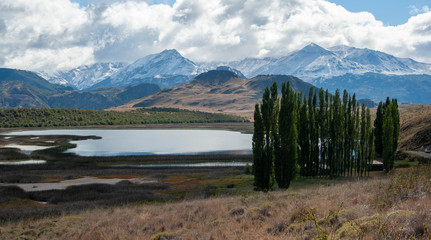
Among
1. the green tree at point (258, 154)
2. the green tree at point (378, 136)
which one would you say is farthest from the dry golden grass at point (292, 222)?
the green tree at point (378, 136)

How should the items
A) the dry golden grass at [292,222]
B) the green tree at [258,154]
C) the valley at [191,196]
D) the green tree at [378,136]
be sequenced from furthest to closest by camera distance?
the green tree at [378,136] → the green tree at [258,154] → the valley at [191,196] → the dry golden grass at [292,222]

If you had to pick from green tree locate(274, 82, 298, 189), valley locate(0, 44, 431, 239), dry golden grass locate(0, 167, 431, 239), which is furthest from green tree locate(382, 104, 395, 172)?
dry golden grass locate(0, 167, 431, 239)

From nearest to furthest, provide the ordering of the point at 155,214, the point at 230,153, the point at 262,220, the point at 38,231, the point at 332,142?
the point at 262,220, the point at 38,231, the point at 155,214, the point at 332,142, the point at 230,153

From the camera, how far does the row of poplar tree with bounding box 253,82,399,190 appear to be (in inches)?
2009

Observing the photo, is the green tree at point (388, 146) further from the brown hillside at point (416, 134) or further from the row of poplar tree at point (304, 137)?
the brown hillside at point (416, 134)

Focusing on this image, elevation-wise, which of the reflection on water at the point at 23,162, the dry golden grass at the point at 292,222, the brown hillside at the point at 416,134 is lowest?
the reflection on water at the point at 23,162

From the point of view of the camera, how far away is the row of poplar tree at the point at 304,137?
5103 centimetres

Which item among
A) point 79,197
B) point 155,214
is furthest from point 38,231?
point 79,197

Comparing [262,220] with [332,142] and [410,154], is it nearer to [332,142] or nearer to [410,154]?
[332,142]

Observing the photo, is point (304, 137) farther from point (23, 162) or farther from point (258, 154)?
point (23, 162)

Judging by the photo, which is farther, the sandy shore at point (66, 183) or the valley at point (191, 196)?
the sandy shore at point (66, 183)

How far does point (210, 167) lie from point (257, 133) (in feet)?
142

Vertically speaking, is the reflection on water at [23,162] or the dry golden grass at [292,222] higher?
the dry golden grass at [292,222]

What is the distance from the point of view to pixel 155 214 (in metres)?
25.3
